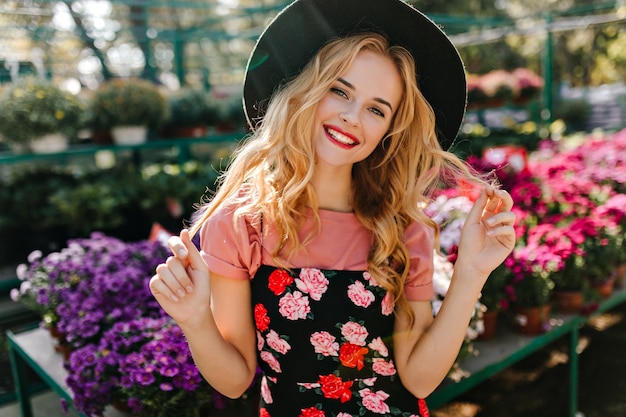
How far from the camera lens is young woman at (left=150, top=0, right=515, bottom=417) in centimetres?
136

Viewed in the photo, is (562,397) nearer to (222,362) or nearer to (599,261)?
(599,261)

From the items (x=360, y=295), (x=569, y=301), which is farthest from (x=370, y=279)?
(x=569, y=301)

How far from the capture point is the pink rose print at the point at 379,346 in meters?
1.44

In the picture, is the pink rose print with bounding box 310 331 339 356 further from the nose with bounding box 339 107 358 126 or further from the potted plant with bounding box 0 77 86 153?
the potted plant with bounding box 0 77 86 153

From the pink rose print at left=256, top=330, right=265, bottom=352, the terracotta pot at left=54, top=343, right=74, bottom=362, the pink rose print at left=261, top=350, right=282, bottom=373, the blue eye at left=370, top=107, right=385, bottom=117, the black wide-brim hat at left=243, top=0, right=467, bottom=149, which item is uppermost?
the black wide-brim hat at left=243, top=0, right=467, bottom=149

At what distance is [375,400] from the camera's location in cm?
146

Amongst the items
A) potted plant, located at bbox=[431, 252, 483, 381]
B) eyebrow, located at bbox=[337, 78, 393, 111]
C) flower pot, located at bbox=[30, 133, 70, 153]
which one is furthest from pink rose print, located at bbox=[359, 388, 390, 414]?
flower pot, located at bbox=[30, 133, 70, 153]

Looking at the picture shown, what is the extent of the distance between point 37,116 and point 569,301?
3702 mm

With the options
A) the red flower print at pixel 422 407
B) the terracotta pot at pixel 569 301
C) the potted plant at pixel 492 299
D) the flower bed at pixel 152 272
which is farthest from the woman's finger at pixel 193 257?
the terracotta pot at pixel 569 301

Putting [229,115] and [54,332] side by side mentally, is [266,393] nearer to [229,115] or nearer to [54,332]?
[54,332]

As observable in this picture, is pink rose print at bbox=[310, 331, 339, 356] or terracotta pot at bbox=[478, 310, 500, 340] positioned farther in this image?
terracotta pot at bbox=[478, 310, 500, 340]

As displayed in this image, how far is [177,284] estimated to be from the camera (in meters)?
1.16

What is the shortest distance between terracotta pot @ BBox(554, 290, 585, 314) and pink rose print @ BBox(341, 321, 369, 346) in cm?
171

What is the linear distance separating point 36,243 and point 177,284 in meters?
3.32
